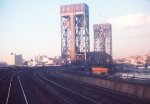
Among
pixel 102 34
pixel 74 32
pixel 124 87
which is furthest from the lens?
pixel 102 34

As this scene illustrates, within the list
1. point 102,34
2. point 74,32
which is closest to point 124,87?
point 74,32

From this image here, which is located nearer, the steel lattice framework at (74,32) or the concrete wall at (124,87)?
the concrete wall at (124,87)

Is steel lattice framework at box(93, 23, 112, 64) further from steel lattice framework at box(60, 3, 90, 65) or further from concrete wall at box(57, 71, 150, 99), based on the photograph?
concrete wall at box(57, 71, 150, 99)

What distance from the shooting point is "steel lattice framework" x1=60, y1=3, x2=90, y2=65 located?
111 meters

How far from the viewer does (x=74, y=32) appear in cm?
11100

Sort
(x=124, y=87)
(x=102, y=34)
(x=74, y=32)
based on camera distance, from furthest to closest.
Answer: (x=102, y=34), (x=74, y=32), (x=124, y=87)

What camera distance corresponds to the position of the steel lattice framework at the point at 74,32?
111 meters

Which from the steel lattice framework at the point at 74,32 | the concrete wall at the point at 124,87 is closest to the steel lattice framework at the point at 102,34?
the steel lattice framework at the point at 74,32

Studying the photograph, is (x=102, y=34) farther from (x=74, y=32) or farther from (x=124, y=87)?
(x=124, y=87)

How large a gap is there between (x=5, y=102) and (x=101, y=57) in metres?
102

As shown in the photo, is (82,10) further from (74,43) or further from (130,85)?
(130,85)

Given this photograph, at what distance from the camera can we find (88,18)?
388ft

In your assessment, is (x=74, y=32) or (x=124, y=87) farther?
(x=74, y=32)

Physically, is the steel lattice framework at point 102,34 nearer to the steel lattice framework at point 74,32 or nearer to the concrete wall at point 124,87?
the steel lattice framework at point 74,32
